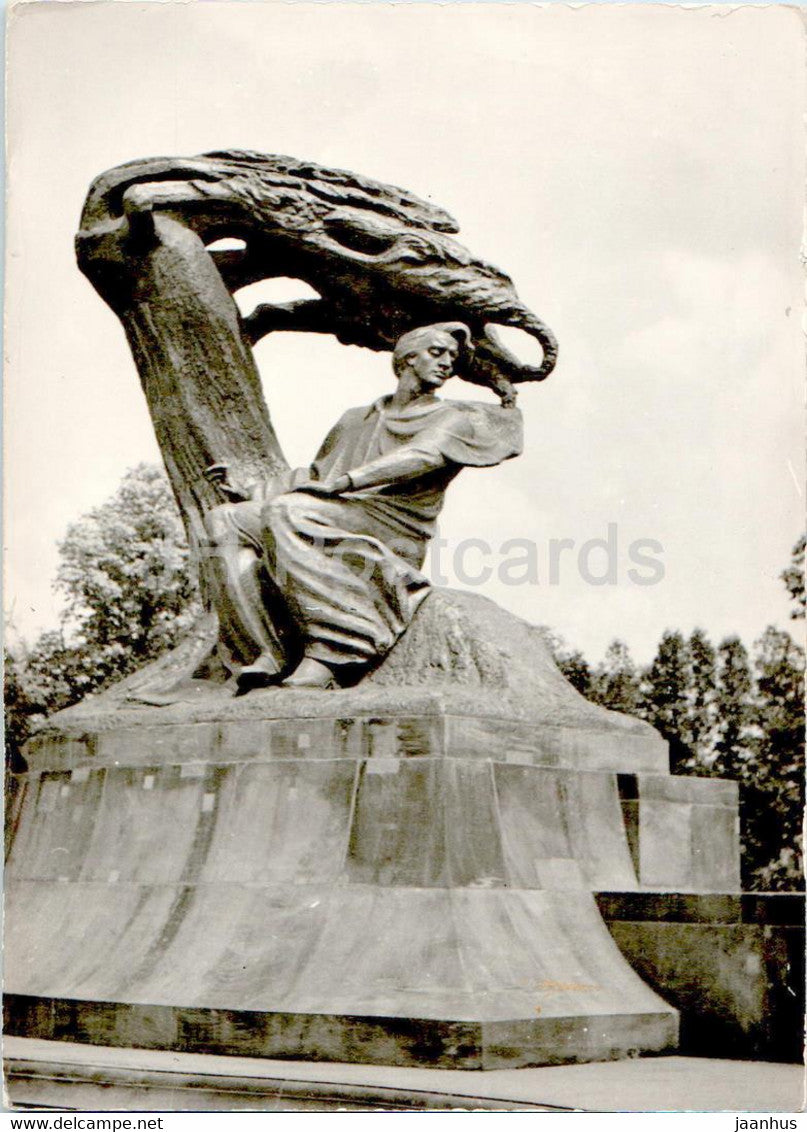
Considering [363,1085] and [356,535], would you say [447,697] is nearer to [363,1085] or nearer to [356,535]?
[356,535]

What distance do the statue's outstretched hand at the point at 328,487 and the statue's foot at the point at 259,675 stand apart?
0.91 meters

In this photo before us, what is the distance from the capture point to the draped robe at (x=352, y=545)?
8.77 meters

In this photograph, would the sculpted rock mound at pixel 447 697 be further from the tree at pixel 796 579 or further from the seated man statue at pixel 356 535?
the tree at pixel 796 579

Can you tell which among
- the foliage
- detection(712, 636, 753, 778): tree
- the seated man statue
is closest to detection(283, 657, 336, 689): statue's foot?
the seated man statue

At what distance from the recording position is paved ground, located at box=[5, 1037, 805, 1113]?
21.2 ft

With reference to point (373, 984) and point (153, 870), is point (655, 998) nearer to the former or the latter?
point (373, 984)

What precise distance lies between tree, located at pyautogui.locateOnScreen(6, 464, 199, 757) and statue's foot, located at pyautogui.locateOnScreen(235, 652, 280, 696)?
1235 centimetres

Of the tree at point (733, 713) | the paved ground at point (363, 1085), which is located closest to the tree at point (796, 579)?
the tree at point (733, 713)

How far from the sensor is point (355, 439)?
953 centimetres

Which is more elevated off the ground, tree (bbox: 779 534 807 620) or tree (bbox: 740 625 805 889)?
tree (bbox: 779 534 807 620)

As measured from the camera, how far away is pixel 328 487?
8.95m

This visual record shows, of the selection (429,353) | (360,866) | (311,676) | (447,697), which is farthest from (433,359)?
(360,866)

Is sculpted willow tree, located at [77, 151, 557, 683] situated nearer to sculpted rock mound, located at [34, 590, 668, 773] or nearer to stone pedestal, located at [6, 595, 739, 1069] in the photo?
sculpted rock mound, located at [34, 590, 668, 773]

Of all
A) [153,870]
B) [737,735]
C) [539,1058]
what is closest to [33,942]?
[153,870]
